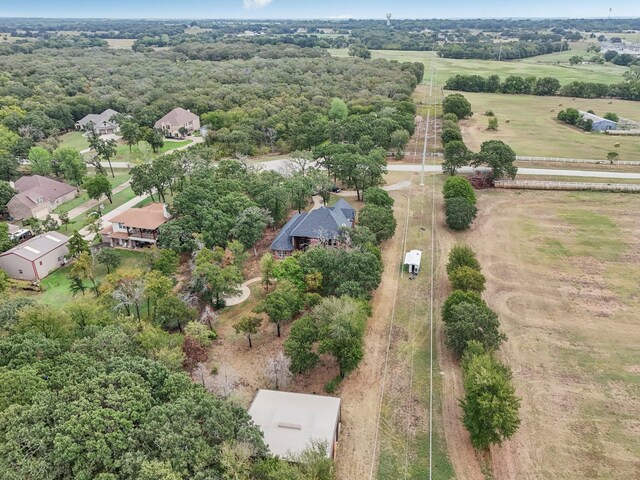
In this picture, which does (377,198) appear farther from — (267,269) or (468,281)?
(267,269)

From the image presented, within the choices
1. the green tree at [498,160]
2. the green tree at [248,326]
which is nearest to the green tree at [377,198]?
the green tree at [498,160]

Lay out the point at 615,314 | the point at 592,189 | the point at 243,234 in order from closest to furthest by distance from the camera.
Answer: the point at 615,314 → the point at 243,234 → the point at 592,189

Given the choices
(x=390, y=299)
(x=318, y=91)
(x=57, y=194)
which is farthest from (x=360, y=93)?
(x=390, y=299)

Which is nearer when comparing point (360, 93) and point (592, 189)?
point (592, 189)

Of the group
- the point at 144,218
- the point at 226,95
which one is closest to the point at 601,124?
the point at 226,95

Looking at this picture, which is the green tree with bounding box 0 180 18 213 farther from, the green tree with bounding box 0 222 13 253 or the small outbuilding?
the small outbuilding

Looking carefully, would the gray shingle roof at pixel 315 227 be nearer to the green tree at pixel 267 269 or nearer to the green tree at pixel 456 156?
the green tree at pixel 267 269

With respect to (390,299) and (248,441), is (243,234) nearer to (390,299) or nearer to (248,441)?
(390,299)
